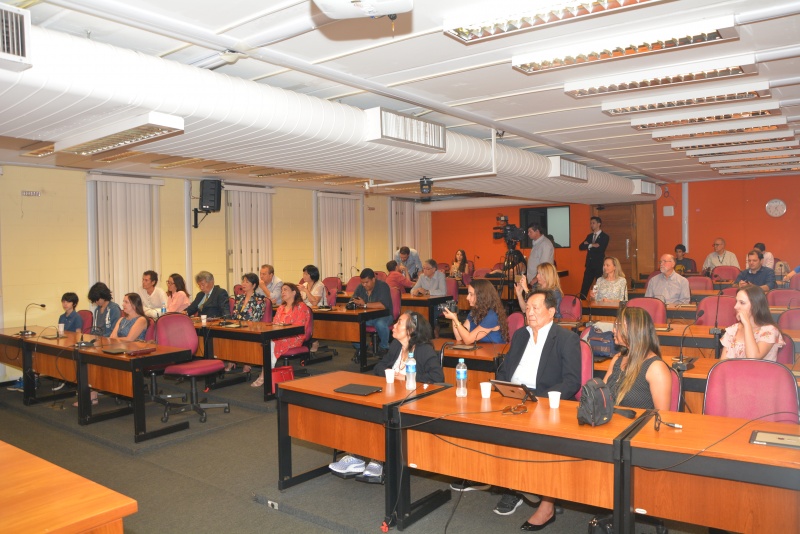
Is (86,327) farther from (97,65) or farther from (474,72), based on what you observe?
(474,72)

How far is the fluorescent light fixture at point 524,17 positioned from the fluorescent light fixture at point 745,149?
5.91m

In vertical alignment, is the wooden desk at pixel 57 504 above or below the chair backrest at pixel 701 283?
below

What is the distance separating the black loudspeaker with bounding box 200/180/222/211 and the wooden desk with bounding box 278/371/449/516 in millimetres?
6598

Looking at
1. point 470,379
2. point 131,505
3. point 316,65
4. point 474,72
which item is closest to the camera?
point 131,505

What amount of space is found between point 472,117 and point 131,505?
507 centimetres

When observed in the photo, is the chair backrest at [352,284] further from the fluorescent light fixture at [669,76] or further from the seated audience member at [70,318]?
the fluorescent light fixture at [669,76]

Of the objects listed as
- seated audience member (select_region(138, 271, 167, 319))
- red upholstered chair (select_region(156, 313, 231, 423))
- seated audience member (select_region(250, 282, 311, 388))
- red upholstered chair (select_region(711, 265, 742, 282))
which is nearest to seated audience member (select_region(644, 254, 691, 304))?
red upholstered chair (select_region(711, 265, 742, 282))

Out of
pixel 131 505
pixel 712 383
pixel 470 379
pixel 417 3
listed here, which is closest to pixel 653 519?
pixel 712 383

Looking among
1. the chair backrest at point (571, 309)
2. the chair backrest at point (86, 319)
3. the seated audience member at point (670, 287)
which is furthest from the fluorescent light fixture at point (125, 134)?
the seated audience member at point (670, 287)

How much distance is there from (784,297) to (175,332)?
24.6 feet

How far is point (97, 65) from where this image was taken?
352 centimetres

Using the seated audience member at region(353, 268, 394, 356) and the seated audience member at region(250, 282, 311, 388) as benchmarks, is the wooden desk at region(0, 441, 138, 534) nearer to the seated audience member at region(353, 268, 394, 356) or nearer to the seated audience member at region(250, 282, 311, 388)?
the seated audience member at region(250, 282, 311, 388)

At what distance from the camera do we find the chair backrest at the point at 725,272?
37.1 ft

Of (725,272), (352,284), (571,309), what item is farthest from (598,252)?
(352,284)
